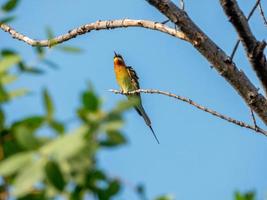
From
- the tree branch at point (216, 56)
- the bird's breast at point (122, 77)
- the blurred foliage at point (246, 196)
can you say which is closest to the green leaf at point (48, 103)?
the blurred foliage at point (246, 196)

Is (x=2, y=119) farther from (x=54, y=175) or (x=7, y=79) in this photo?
(x=54, y=175)

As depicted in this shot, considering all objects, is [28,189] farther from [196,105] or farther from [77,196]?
[196,105]

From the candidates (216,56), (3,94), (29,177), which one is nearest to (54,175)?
(29,177)

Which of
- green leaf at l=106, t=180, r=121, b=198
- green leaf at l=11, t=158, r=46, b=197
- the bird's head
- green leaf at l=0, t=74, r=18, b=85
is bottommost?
green leaf at l=11, t=158, r=46, b=197

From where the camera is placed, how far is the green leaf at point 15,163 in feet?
2.40

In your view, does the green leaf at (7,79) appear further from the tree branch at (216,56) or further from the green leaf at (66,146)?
the tree branch at (216,56)

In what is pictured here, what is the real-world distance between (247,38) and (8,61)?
1962 millimetres

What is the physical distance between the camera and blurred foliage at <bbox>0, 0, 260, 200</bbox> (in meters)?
0.73

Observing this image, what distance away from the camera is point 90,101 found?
79 centimetres

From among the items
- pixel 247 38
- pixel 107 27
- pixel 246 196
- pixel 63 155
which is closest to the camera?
pixel 63 155

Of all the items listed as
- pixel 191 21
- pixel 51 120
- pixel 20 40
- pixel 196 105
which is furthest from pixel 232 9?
pixel 51 120

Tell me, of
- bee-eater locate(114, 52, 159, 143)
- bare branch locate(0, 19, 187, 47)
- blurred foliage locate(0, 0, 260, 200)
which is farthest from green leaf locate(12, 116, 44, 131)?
bee-eater locate(114, 52, 159, 143)

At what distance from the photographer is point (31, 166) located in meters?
0.73

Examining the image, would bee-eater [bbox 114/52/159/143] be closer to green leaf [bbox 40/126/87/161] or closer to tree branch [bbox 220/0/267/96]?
tree branch [bbox 220/0/267/96]
